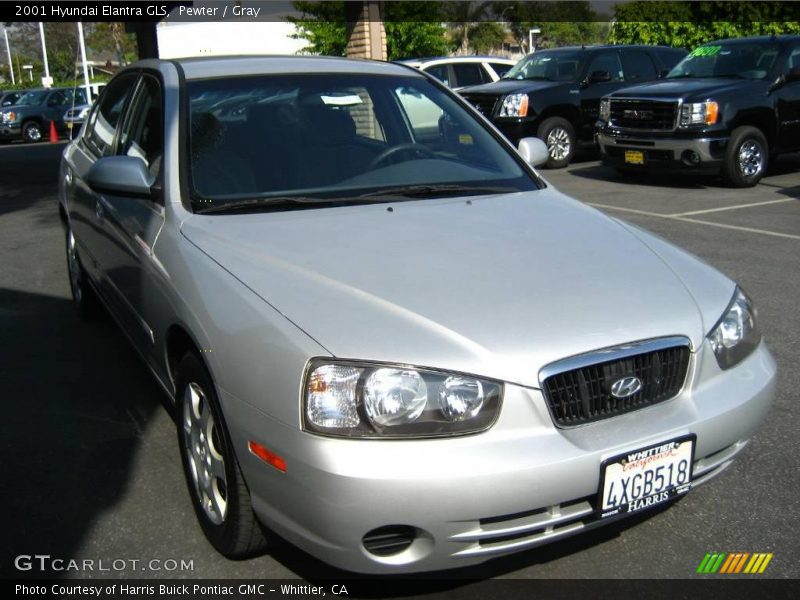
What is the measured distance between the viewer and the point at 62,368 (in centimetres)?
519

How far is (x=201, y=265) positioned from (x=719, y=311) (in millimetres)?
1749

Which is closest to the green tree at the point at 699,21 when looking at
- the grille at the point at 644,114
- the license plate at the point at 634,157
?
the grille at the point at 644,114

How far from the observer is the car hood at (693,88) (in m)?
11.4

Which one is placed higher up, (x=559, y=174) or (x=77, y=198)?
(x=77, y=198)

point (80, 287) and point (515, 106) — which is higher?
point (515, 106)

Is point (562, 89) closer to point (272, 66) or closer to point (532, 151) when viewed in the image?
point (532, 151)

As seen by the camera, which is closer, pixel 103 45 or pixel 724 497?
pixel 724 497

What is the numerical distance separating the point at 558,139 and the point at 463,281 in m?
11.9

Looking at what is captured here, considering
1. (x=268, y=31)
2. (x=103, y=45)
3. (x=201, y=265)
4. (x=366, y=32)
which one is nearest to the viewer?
(x=201, y=265)

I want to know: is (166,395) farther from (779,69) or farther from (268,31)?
(268,31)

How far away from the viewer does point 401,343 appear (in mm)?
2617

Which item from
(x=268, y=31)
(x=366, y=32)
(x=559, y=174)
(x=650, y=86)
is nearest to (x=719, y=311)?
(x=650, y=86)

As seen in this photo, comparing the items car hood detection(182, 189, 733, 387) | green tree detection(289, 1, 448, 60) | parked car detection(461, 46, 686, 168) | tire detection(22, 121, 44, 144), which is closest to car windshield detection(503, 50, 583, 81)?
parked car detection(461, 46, 686, 168)

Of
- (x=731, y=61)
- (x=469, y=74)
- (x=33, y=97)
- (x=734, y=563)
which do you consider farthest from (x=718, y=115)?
(x=33, y=97)
